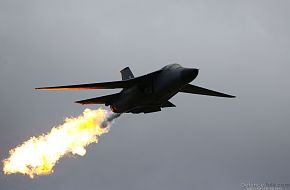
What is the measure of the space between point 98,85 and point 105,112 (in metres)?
7.24

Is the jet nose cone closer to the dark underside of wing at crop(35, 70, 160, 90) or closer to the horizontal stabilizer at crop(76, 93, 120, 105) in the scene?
the dark underside of wing at crop(35, 70, 160, 90)

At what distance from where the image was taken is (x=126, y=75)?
6078 centimetres

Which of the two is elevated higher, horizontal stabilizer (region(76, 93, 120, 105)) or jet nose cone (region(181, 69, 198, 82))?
jet nose cone (region(181, 69, 198, 82))

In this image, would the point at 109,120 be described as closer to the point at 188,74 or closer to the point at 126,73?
the point at 126,73

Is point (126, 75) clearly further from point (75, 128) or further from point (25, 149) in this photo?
point (25, 149)

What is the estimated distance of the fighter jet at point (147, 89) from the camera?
4912 cm

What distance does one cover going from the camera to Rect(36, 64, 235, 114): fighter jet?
49125mm

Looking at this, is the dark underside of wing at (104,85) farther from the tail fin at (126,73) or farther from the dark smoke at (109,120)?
the dark smoke at (109,120)

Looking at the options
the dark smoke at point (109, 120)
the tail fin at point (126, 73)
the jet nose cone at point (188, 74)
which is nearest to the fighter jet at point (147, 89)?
the jet nose cone at point (188, 74)

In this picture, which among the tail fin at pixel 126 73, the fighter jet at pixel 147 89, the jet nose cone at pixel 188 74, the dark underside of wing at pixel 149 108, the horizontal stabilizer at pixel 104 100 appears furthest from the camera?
the tail fin at pixel 126 73

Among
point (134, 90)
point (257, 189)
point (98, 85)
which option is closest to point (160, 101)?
point (134, 90)

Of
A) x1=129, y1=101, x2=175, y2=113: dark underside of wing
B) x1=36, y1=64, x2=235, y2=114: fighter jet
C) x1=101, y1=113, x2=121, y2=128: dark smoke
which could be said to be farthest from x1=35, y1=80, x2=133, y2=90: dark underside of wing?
x1=101, y1=113, x2=121, y2=128: dark smoke

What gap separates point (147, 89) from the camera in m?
51.9

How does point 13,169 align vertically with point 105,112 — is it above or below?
below
